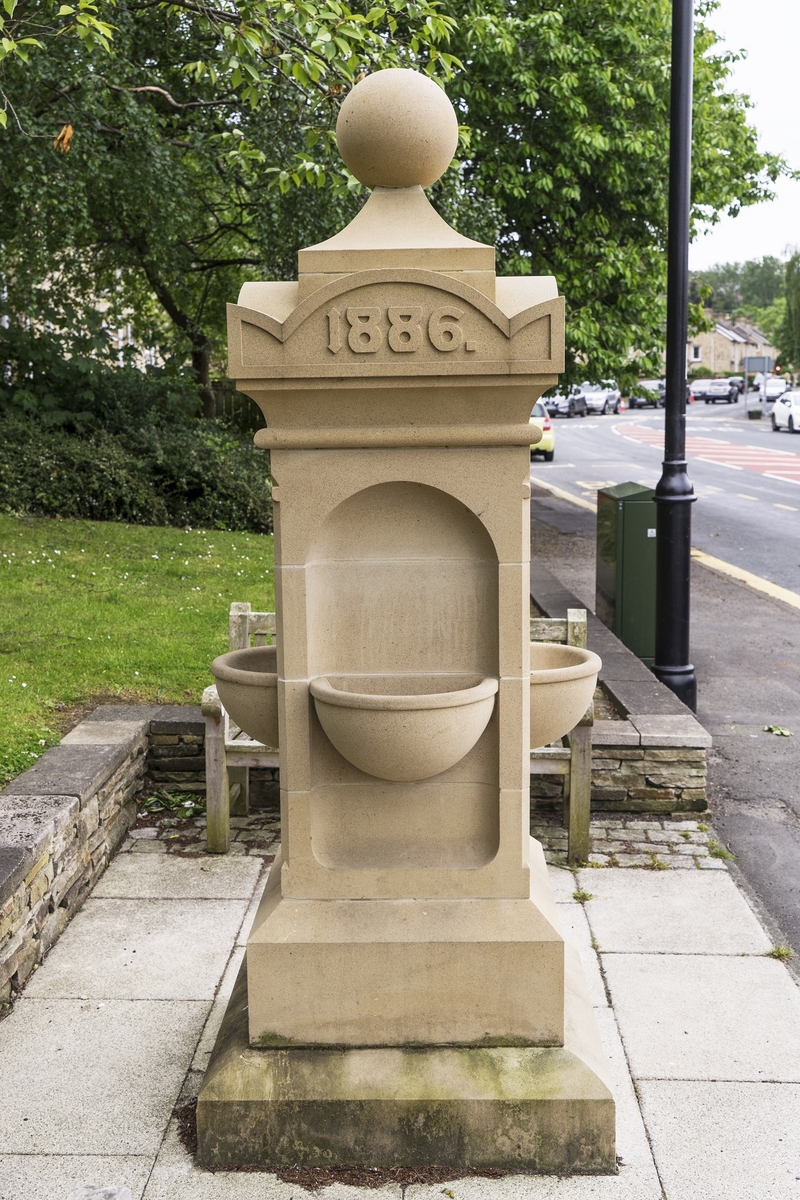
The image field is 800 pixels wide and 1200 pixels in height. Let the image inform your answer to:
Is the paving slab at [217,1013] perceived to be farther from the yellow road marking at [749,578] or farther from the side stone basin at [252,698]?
the yellow road marking at [749,578]

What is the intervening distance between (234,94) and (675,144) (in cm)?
713

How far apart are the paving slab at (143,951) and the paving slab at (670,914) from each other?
157 cm

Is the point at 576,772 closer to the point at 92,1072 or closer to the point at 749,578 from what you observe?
the point at 92,1072

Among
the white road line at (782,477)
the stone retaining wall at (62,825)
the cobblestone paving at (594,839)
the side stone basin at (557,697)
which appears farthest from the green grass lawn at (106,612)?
the white road line at (782,477)

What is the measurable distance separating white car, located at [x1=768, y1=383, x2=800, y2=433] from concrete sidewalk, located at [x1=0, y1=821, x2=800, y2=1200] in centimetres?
4199

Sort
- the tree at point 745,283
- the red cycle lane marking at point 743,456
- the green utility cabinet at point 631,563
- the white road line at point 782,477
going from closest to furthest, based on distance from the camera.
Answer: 1. the green utility cabinet at point 631,563
2. the white road line at point 782,477
3. the red cycle lane marking at point 743,456
4. the tree at point 745,283

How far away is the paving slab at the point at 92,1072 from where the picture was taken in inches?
134

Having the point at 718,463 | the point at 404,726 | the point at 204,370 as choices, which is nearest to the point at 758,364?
the point at 718,463

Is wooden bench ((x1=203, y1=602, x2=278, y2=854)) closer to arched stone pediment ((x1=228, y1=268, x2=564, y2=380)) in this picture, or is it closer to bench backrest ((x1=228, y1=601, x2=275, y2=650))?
bench backrest ((x1=228, y1=601, x2=275, y2=650))

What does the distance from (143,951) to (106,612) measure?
4.82m

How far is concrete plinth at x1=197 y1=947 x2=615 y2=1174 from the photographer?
129 inches

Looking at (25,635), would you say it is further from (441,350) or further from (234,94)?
(234,94)

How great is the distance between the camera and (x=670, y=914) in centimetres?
498

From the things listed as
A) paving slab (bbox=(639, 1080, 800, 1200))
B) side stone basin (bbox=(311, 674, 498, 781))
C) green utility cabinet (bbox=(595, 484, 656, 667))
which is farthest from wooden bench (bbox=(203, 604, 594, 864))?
green utility cabinet (bbox=(595, 484, 656, 667))
